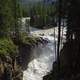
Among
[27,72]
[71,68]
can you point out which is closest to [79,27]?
[71,68]

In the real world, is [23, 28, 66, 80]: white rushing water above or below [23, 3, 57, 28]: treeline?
below

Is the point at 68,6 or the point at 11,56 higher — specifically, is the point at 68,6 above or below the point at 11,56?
above

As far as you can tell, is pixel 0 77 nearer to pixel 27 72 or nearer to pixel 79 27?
pixel 27 72

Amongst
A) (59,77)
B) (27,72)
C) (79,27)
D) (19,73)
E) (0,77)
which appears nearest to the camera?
(79,27)

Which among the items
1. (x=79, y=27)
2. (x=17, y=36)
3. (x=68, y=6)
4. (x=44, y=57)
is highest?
(x=68, y=6)

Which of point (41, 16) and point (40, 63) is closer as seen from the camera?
point (40, 63)

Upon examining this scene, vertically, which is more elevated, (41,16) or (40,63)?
(41,16)

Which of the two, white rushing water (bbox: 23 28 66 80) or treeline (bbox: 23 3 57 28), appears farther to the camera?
treeline (bbox: 23 3 57 28)

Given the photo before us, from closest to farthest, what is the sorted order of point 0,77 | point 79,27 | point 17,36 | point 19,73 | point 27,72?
point 79,27
point 0,77
point 19,73
point 27,72
point 17,36

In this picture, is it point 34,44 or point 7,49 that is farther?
point 34,44

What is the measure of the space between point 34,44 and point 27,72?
48.3ft

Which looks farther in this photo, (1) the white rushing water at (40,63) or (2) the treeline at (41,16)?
(2) the treeline at (41,16)

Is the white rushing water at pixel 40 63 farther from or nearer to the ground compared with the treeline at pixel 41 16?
nearer to the ground

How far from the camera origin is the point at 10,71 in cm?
4106
